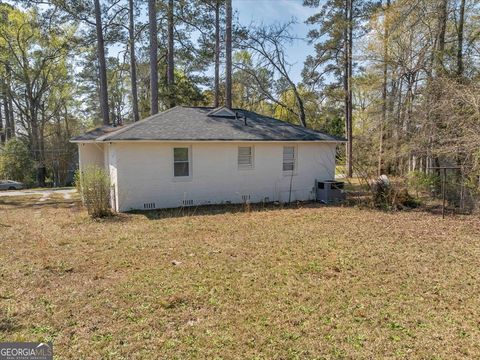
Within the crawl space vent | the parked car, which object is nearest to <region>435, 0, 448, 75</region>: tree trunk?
the crawl space vent

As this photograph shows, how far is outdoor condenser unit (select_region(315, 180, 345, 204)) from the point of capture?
1255 cm

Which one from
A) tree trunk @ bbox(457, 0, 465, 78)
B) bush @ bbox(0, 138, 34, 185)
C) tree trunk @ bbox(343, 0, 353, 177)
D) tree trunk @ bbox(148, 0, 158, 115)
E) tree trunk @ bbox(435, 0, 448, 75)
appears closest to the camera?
tree trunk @ bbox(435, 0, 448, 75)

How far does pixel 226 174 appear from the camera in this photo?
11.8 m

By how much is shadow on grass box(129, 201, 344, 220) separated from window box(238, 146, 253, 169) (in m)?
1.50

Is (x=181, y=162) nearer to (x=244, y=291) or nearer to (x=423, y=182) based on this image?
(x=244, y=291)

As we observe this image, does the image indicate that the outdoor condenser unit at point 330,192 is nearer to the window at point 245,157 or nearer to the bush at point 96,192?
the window at point 245,157

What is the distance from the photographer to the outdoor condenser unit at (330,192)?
1255 centimetres

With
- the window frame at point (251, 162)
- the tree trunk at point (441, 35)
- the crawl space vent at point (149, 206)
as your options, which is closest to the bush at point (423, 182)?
the tree trunk at point (441, 35)

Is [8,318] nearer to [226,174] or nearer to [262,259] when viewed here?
[262,259]

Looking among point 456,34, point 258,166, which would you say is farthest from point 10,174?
point 456,34

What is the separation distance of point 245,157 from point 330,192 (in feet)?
11.6

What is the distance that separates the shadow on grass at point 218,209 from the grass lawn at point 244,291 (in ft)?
5.53

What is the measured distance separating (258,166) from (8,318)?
937 cm

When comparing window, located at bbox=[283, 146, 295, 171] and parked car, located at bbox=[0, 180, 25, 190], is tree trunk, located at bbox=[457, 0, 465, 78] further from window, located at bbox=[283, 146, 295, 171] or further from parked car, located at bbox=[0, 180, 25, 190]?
parked car, located at bbox=[0, 180, 25, 190]
